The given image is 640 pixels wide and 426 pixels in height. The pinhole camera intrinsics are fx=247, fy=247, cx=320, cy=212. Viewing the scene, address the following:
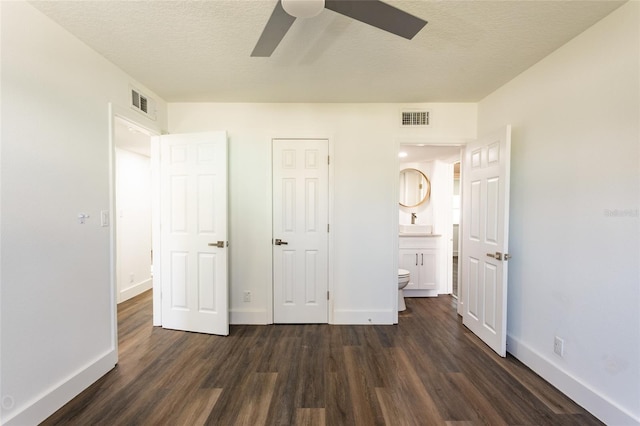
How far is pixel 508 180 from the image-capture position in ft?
6.88

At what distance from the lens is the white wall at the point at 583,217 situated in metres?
1.43

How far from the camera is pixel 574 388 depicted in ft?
5.49

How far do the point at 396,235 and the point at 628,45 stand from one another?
6.69ft

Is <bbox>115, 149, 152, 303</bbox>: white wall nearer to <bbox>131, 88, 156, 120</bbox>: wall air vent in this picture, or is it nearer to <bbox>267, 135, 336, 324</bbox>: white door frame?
<bbox>131, 88, 156, 120</bbox>: wall air vent

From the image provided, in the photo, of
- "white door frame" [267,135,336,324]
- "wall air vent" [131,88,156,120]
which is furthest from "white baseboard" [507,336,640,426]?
"wall air vent" [131,88,156,120]

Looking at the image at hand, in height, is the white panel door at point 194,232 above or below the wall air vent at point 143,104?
below

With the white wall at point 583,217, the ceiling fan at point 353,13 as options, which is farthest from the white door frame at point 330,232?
the white wall at point 583,217

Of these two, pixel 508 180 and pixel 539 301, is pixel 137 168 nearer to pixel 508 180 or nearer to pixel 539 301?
pixel 508 180

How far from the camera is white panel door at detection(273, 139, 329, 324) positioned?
274 cm

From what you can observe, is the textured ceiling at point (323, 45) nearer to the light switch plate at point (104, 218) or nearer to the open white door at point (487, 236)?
the open white door at point (487, 236)

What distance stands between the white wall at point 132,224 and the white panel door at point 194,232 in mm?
1369

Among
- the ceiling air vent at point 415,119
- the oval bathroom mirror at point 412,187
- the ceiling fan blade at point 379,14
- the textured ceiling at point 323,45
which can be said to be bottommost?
the oval bathroom mirror at point 412,187

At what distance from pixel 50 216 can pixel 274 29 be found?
1.79 metres

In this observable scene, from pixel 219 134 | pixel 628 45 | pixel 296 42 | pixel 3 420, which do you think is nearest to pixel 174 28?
pixel 296 42
